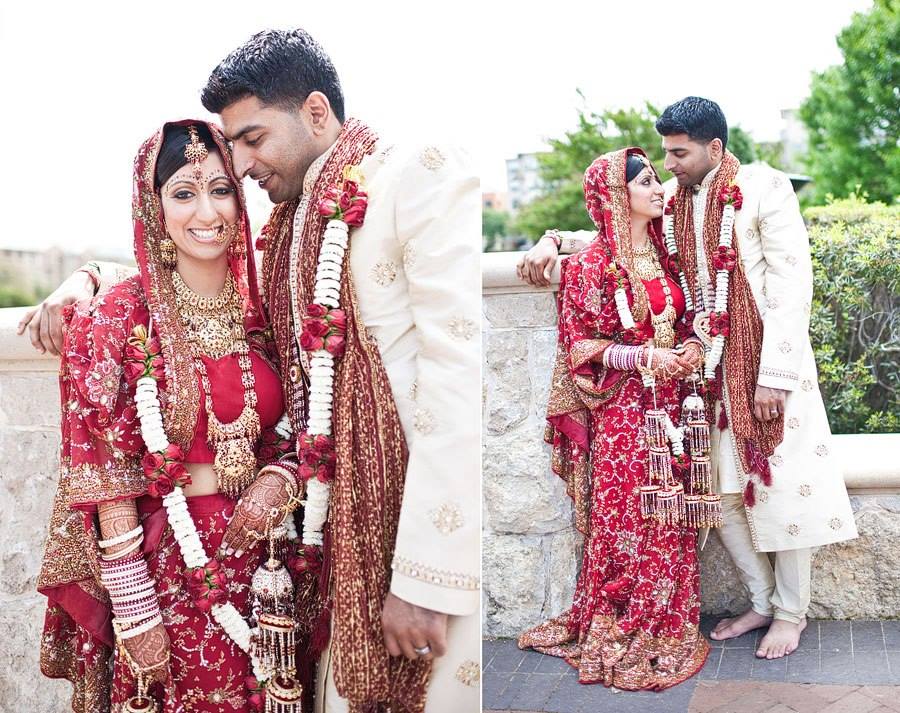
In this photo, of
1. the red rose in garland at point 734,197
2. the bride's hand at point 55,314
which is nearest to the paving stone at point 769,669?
the red rose in garland at point 734,197

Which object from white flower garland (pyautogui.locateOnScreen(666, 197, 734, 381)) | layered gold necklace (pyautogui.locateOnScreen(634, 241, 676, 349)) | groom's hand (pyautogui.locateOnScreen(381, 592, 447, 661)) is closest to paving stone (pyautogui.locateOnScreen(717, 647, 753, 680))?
white flower garland (pyautogui.locateOnScreen(666, 197, 734, 381))

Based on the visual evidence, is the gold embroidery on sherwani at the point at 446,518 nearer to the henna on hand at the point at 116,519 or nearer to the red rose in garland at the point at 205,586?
the red rose in garland at the point at 205,586

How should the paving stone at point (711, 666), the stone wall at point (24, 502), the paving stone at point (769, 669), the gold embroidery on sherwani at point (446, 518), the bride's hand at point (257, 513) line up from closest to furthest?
the gold embroidery on sherwani at point (446, 518)
the bride's hand at point (257, 513)
the stone wall at point (24, 502)
the paving stone at point (769, 669)
the paving stone at point (711, 666)

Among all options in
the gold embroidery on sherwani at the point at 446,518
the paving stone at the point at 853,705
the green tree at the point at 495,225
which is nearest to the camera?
the gold embroidery on sherwani at the point at 446,518

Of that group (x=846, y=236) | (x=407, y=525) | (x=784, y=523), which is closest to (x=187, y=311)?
(x=407, y=525)

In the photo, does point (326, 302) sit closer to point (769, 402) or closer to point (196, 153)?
point (196, 153)

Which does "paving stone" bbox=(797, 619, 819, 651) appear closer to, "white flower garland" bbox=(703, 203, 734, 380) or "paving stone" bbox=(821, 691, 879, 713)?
"paving stone" bbox=(821, 691, 879, 713)

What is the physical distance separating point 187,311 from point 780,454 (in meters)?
2.84

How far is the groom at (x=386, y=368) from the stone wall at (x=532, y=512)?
7.37 feet

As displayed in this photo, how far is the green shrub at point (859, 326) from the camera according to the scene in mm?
5410

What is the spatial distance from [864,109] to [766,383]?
17.6 meters

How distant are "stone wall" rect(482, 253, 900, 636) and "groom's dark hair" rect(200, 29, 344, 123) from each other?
2247 millimetres

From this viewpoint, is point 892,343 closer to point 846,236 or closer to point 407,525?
point 846,236

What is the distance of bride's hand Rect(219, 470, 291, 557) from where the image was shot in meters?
2.31
